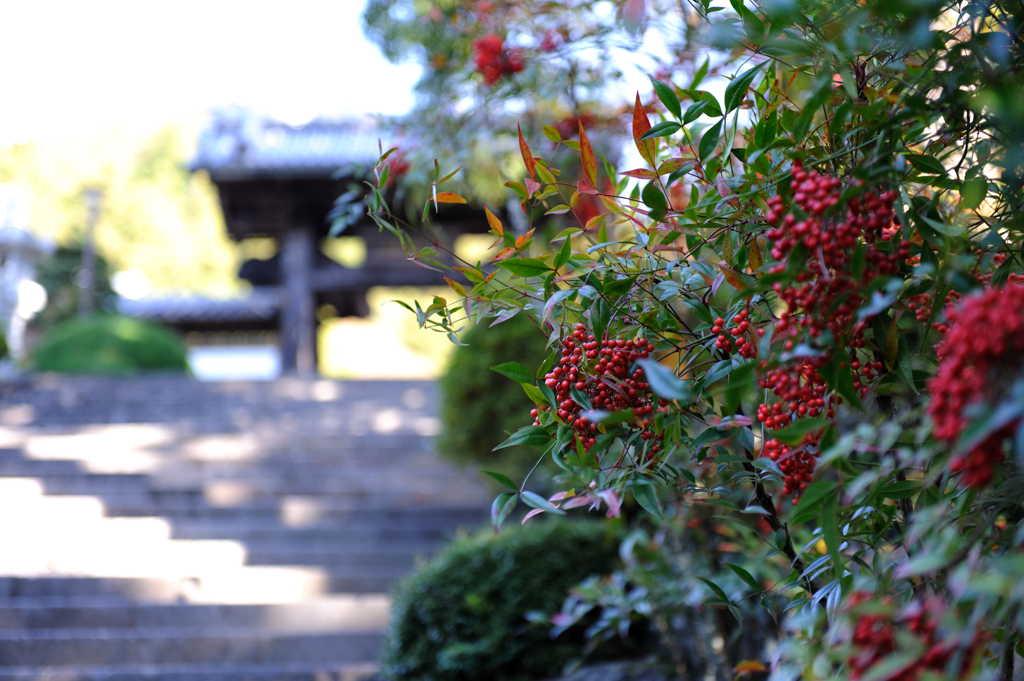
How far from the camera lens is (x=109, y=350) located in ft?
27.1

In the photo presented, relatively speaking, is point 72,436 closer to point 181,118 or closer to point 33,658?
point 33,658

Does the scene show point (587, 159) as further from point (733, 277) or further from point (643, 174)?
point (733, 277)

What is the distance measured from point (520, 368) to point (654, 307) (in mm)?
207

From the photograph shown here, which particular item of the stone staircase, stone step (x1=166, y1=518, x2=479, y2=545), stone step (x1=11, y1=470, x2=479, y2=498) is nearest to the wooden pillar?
the stone staircase

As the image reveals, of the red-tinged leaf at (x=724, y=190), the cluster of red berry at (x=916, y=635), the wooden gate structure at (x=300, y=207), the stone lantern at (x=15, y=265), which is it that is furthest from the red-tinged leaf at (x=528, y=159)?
the stone lantern at (x=15, y=265)

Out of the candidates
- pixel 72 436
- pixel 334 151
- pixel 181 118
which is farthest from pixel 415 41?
pixel 181 118

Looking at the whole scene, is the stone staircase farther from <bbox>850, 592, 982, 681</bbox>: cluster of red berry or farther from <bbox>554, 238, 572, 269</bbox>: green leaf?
<bbox>850, 592, 982, 681</bbox>: cluster of red berry

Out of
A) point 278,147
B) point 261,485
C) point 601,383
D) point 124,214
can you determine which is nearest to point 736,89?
point 601,383

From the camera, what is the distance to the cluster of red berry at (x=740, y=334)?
2.54 ft

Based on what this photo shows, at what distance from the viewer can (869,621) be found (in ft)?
1.74

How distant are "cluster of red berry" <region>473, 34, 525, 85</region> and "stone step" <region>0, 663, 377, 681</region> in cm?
215

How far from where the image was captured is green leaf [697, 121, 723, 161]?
817 mm

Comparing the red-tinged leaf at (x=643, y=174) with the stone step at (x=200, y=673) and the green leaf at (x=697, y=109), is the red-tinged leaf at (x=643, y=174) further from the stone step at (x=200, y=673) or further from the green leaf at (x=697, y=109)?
the stone step at (x=200, y=673)

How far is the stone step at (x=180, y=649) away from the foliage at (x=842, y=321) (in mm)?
2165
